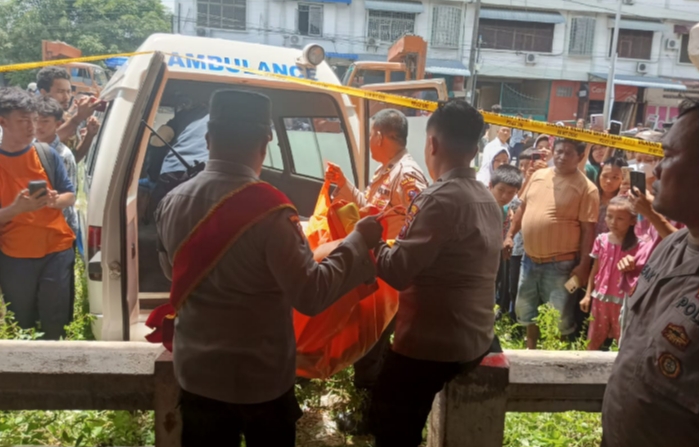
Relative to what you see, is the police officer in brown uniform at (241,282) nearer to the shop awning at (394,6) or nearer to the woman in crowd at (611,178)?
the woman in crowd at (611,178)

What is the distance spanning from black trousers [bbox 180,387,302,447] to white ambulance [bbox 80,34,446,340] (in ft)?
4.86

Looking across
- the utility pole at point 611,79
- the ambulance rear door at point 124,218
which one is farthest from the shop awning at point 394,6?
the ambulance rear door at point 124,218

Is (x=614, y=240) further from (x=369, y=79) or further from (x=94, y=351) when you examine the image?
(x=369, y=79)

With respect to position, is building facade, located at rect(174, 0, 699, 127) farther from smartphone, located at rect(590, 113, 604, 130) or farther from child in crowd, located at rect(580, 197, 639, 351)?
child in crowd, located at rect(580, 197, 639, 351)

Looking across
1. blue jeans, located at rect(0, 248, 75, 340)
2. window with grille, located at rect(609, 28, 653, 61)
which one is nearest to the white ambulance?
blue jeans, located at rect(0, 248, 75, 340)

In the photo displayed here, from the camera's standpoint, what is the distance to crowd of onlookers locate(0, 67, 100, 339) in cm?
331

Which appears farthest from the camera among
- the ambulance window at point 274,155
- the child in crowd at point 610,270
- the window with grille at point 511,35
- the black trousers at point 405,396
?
the window with grille at point 511,35

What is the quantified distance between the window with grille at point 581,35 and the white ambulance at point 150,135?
24.4 m

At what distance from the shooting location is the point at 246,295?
171cm

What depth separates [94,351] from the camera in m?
2.35

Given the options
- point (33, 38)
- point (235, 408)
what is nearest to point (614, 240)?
point (235, 408)

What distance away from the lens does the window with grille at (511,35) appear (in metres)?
25.8

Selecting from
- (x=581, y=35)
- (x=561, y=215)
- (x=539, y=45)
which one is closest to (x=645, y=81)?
(x=581, y=35)

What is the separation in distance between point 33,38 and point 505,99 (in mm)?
19743
